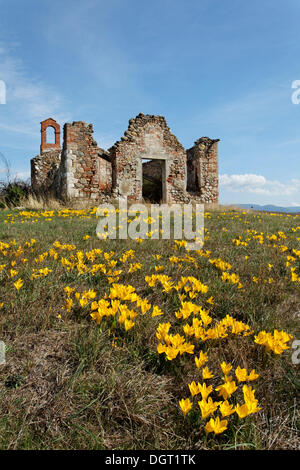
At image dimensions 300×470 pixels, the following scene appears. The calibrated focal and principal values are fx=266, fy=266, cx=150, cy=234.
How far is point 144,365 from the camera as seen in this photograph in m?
1.70

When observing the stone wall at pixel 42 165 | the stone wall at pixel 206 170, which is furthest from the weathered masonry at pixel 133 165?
the stone wall at pixel 42 165

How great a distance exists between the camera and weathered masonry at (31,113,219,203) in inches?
525

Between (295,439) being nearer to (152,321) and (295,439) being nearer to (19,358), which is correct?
(152,321)

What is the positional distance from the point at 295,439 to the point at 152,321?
3.66 ft

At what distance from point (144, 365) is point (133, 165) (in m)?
14.1

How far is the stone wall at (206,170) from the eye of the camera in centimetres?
1756

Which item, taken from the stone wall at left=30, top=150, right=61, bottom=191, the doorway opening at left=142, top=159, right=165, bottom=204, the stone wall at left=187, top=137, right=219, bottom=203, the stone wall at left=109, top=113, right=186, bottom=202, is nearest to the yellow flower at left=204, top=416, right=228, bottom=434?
the stone wall at left=109, top=113, right=186, bottom=202

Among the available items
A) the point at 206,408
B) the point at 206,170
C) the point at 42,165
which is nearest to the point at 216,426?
the point at 206,408

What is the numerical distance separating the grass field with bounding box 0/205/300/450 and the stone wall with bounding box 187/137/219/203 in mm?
15154

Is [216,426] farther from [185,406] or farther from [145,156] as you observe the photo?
[145,156]

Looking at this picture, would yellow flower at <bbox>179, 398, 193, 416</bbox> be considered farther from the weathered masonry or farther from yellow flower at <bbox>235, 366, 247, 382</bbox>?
the weathered masonry

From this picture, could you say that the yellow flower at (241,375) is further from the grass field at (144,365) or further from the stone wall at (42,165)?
the stone wall at (42,165)

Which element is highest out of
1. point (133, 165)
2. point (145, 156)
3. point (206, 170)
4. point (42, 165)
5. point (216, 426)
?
point (42, 165)

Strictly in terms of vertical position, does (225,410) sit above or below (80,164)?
below
